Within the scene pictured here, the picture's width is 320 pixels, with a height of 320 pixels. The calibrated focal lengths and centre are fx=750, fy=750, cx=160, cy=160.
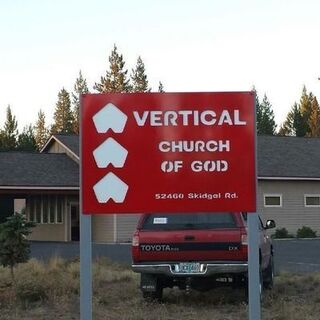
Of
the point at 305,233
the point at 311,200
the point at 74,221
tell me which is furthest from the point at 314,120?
the point at 74,221

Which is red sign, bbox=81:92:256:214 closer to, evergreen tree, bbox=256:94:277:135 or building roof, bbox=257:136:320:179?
building roof, bbox=257:136:320:179

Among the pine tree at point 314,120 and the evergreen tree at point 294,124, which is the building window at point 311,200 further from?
the evergreen tree at point 294,124

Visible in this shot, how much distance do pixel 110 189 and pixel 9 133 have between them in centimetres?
7771

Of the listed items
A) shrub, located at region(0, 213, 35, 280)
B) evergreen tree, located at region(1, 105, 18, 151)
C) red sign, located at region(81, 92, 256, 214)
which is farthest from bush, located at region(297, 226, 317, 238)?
evergreen tree, located at region(1, 105, 18, 151)

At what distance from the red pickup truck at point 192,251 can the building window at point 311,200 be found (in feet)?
93.2

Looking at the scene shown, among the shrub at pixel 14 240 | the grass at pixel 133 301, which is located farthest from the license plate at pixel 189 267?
the shrub at pixel 14 240

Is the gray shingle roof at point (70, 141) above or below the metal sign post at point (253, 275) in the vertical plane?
above

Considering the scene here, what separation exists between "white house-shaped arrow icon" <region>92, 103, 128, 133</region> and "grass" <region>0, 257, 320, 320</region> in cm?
440

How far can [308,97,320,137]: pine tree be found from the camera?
84.1m

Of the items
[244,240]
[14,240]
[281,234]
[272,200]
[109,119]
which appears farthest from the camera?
[272,200]

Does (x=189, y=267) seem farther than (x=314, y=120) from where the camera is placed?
No

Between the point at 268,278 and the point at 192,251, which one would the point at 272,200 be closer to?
the point at 268,278

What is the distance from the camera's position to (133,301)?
12.5 metres

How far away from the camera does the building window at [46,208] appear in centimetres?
3769
